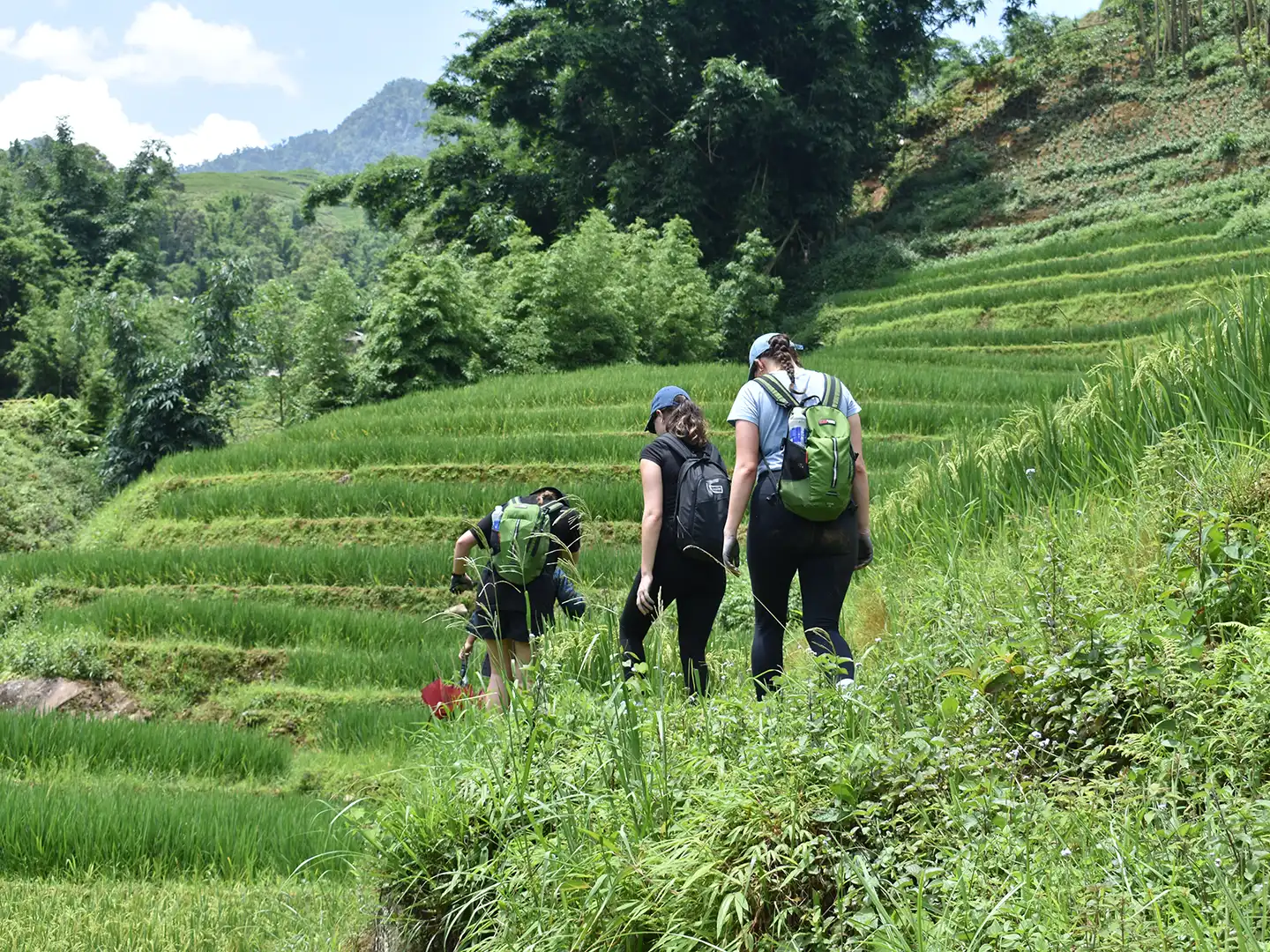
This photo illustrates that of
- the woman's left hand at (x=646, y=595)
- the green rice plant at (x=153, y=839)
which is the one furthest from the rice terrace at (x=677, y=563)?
the woman's left hand at (x=646, y=595)

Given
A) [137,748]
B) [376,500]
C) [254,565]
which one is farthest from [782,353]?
[376,500]

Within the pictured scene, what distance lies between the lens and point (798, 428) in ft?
14.6

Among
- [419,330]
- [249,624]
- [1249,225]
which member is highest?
[1249,225]

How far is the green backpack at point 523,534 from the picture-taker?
17.5 feet

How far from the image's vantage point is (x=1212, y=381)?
5148mm

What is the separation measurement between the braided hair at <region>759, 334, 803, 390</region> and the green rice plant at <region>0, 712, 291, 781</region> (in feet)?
15.2

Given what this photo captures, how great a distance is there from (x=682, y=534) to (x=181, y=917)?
2439 mm

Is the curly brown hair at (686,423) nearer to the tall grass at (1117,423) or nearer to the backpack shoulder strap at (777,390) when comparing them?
the backpack shoulder strap at (777,390)

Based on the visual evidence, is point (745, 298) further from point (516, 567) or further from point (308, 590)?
point (516, 567)

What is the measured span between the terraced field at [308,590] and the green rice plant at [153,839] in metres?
0.01

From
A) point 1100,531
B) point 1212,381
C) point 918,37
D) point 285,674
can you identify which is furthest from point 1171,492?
point 918,37

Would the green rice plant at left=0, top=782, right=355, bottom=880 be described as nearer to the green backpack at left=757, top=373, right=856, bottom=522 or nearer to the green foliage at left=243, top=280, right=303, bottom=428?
the green backpack at left=757, top=373, right=856, bottom=522

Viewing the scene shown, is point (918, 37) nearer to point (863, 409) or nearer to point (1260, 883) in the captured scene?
point (863, 409)

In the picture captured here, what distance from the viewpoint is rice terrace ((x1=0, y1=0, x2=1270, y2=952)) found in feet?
9.85
